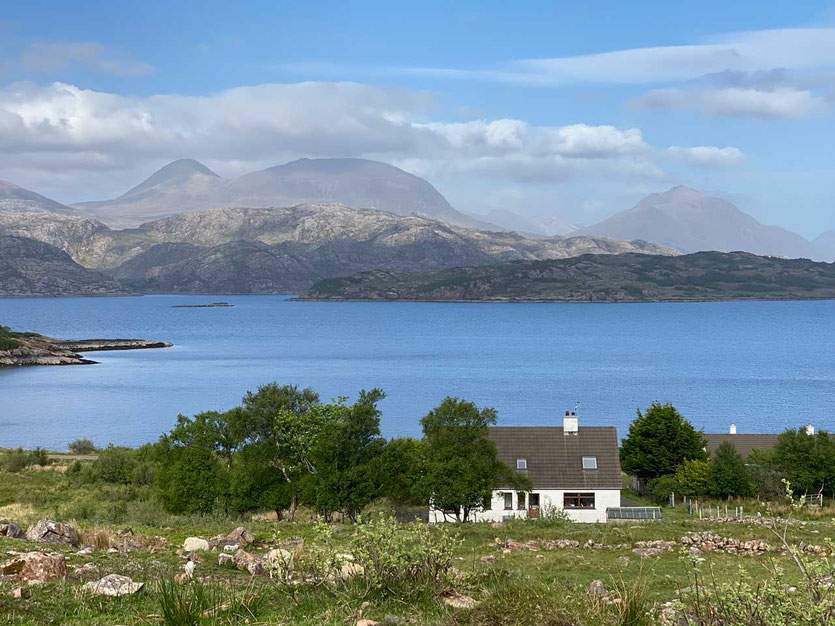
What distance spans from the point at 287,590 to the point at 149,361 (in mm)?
156062

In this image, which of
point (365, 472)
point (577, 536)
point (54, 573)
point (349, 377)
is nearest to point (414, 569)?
point (54, 573)

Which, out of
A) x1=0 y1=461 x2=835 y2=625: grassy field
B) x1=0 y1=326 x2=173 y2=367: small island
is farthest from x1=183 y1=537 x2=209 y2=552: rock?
x1=0 y1=326 x2=173 y2=367: small island

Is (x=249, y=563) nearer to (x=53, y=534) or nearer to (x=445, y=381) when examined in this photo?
(x=53, y=534)

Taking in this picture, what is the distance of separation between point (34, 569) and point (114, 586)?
2.13 metres

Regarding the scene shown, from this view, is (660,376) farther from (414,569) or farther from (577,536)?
(414,569)

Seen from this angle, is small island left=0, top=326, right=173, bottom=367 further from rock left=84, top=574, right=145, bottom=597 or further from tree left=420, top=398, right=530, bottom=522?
rock left=84, top=574, right=145, bottom=597

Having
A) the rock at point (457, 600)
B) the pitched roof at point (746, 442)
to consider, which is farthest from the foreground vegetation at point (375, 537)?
the pitched roof at point (746, 442)

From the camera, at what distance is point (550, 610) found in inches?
404

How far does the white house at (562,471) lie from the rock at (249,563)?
25.1 m

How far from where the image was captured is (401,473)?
39.5 m

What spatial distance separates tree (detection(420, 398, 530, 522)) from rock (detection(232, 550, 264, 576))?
20953 mm

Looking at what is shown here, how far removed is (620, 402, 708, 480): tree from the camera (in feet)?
169

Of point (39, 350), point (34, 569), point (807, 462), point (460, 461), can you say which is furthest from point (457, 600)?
point (39, 350)

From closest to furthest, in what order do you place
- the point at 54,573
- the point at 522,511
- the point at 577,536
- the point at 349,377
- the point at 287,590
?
the point at 287,590 → the point at 54,573 → the point at 577,536 → the point at 522,511 → the point at 349,377
